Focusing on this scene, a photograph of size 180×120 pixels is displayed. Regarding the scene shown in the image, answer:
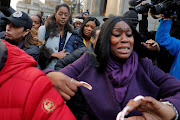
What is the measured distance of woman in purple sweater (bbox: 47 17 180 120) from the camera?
135cm

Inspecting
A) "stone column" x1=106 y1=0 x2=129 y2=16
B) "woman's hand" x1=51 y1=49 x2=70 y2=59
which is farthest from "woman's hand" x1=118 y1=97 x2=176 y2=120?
"stone column" x1=106 y1=0 x2=129 y2=16

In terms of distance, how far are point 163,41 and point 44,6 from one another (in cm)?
1979

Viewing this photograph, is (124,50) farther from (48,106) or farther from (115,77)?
(48,106)

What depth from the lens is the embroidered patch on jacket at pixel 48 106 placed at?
1.01m

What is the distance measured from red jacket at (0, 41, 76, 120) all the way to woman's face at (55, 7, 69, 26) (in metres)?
2.51

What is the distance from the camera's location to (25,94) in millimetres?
977

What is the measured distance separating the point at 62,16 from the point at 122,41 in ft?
7.52

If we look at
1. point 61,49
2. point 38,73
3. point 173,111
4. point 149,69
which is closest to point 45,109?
point 38,73

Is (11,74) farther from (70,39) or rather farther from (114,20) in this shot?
(70,39)

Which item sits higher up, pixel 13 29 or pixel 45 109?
pixel 13 29

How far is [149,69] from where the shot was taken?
148 centimetres

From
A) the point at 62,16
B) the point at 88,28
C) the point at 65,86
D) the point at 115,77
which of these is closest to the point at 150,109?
the point at 115,77

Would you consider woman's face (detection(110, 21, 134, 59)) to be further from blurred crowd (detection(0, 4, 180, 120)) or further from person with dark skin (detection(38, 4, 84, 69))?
person with dark skin (detection(38, 4, 84, 69))

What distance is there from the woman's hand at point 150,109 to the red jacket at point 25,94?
38 centimetres
